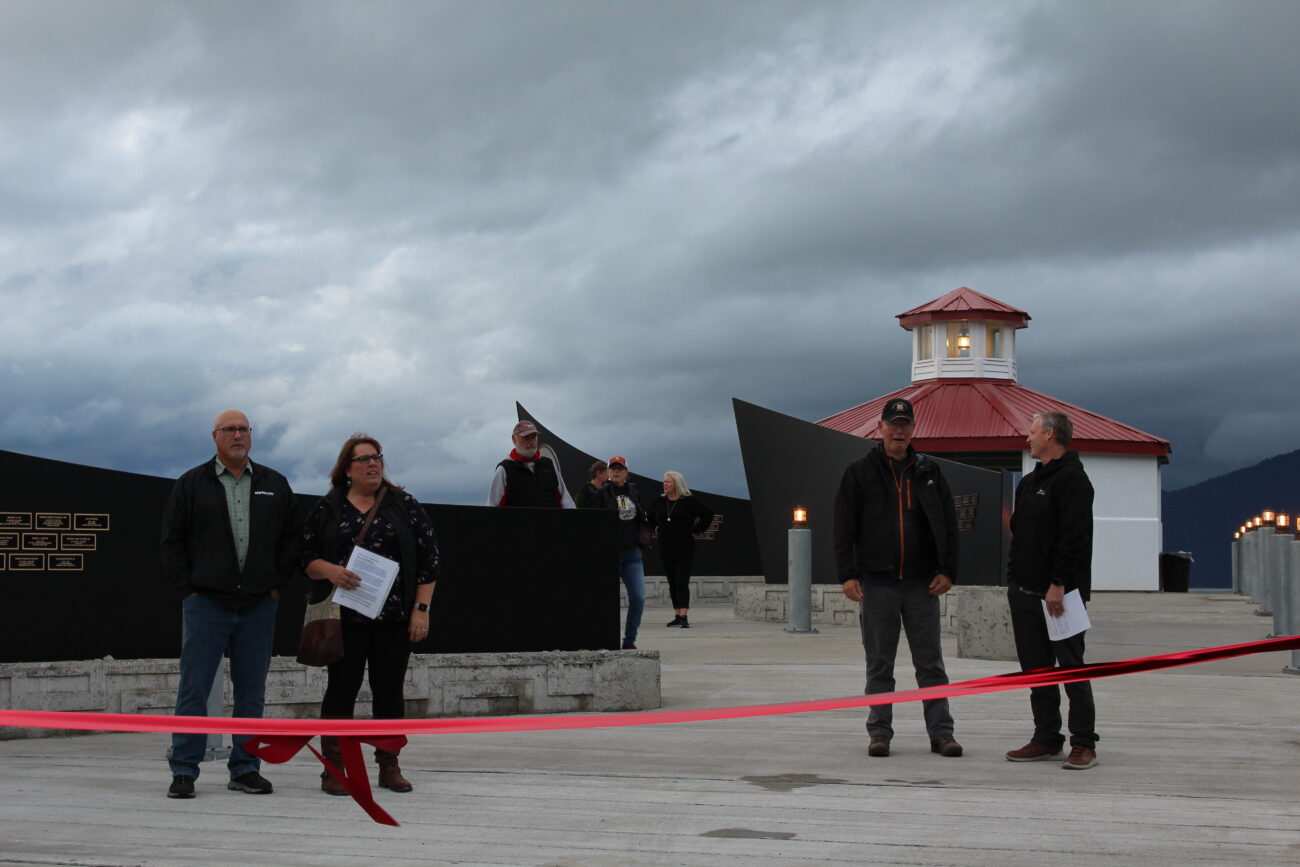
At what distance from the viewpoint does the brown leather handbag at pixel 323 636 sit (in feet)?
18.5

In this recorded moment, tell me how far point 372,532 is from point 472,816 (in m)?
1.27

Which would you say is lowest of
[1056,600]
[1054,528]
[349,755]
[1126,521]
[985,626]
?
[349,755]

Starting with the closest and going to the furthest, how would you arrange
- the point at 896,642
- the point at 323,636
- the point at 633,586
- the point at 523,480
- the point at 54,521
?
the point at 323,636 < the point at 896,642 < the point at 54,521 < the point at 523,480 < the point at 633,586

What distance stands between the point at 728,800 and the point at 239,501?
7.58 ft

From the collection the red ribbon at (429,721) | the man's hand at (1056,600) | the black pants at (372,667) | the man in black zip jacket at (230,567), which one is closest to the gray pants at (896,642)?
the man's hand at (1056,600)

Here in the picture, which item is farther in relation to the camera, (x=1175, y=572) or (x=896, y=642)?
(x=1175, y=572)

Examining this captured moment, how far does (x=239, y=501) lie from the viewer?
5.86 m

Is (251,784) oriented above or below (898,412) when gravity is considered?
below

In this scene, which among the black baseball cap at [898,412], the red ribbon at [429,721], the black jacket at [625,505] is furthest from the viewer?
the black jacket at [625,505]

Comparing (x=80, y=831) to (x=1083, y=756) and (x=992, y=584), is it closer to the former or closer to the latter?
(x=1083, y=756)

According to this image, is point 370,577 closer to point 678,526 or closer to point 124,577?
point 124,577

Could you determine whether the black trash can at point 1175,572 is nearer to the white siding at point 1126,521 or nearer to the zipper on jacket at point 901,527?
the white siding at point 1126,521

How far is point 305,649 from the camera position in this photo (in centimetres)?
564

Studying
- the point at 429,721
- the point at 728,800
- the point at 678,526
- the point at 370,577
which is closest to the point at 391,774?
the point at 370,577
